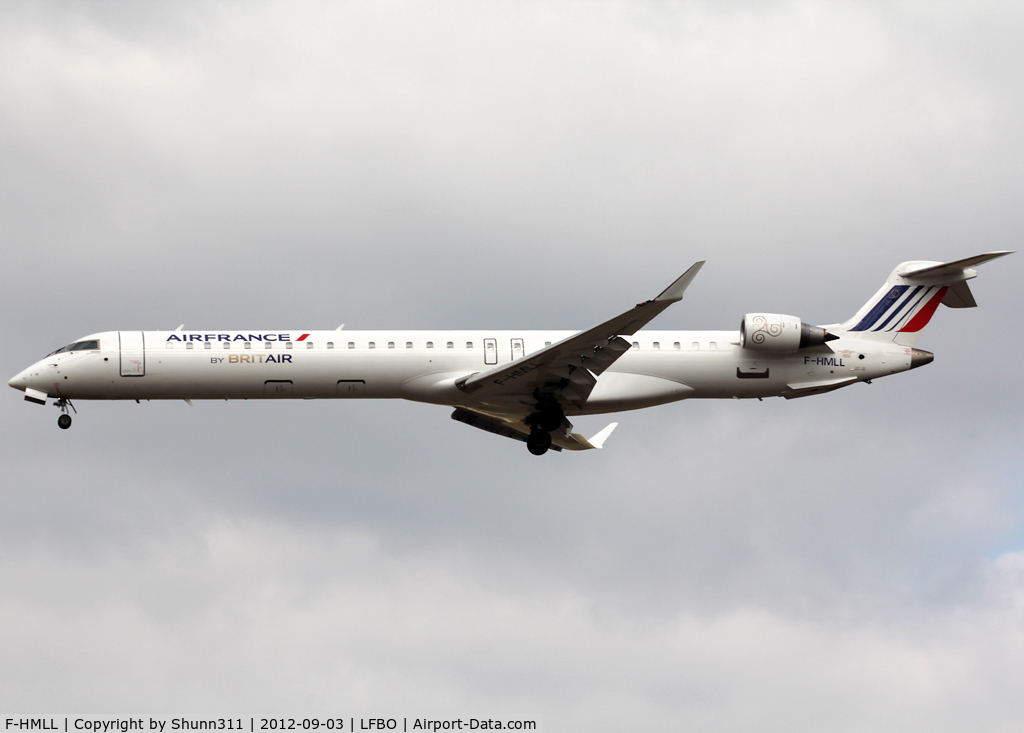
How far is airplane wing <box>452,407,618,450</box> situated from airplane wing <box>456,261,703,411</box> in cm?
301

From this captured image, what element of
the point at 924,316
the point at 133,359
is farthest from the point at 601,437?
the point at 133,359

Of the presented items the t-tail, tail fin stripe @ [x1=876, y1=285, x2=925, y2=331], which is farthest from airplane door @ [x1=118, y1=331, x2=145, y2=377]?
tail fin stripe @ [x1=876, y1=285, x2=925, y2=331]

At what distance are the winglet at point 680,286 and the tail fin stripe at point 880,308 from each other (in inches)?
354

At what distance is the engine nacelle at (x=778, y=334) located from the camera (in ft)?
118

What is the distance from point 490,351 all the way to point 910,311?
41.9 ft

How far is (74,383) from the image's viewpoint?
35219 mm

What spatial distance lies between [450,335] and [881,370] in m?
12.8

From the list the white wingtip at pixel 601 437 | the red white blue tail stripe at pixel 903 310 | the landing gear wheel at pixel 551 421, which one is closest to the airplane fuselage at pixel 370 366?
the landing gear wheel at pixel 551 421

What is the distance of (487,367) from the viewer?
1417 inches

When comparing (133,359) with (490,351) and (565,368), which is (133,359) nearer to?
(490,351)

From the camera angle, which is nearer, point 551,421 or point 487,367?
point 487,367

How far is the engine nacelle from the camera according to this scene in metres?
36.0

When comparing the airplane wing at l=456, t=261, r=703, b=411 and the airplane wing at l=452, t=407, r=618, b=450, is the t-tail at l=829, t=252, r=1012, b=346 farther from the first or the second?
the airplane wing at l=452, t=407, r=618, b=450

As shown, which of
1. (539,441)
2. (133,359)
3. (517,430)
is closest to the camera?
(133,359)
